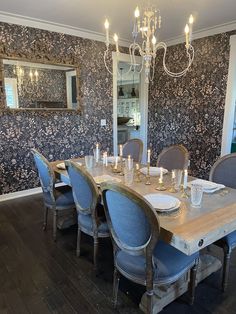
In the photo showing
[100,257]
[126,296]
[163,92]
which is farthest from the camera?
[163,92]

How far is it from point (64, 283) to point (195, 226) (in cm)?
125

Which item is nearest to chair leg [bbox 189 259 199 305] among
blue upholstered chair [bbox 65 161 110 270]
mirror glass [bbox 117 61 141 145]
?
blue upholstered chair [bbox 65 161 110 270]

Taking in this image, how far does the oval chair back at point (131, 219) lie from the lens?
1247 millimetres

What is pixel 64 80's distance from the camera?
3965 mm

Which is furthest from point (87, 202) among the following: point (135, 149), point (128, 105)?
point (128, 105)

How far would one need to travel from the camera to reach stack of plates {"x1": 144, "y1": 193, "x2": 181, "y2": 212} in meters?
1.51

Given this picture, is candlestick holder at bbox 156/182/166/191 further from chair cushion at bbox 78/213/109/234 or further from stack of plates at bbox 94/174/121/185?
chair cushion at bbox 78/213/109/234

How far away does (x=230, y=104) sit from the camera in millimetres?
3799

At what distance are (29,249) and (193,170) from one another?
321 centimetres

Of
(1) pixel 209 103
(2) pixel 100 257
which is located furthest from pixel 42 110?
(1) pixel 209 103

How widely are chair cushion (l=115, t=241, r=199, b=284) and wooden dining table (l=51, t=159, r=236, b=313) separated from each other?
232mm

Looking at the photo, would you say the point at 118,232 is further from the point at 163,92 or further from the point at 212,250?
the point at 163,92

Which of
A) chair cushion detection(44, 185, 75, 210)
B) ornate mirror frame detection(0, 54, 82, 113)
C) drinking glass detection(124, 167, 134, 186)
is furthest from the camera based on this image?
ornate mirror frame detection(0, 54, 82, 113)

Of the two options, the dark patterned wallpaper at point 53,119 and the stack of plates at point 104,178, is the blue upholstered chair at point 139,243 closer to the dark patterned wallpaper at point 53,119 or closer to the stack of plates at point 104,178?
the stack of plates at point 104,178
